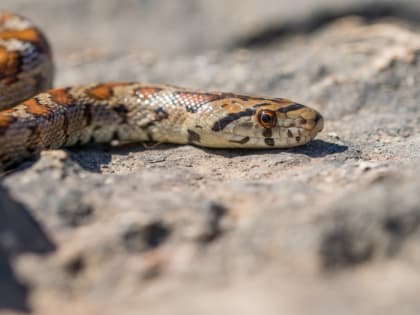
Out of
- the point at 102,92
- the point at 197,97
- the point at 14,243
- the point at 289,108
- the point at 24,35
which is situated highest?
the point at 24,35

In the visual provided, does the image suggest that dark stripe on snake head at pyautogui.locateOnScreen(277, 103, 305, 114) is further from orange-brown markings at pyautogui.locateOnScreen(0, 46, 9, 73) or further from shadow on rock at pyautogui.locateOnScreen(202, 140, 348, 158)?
orange-brown markings at pyautogui.locateOnScreen(0, 46, 9, 73)

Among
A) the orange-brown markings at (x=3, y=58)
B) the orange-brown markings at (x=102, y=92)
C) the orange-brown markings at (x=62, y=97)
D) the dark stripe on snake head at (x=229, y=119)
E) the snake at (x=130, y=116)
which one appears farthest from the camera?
the orange-brown markings at (x=3, y=58)

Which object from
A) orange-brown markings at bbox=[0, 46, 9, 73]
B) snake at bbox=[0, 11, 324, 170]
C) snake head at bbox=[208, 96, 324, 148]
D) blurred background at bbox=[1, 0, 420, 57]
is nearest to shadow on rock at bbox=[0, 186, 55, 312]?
snake at bbox=[0, 11, 324, 170]

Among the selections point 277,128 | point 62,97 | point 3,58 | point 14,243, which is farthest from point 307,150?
point 3,58

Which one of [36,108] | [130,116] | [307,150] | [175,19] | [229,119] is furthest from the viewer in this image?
[175,19]

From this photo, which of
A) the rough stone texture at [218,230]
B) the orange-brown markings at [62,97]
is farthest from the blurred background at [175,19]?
the rough stone texture at [218,230]

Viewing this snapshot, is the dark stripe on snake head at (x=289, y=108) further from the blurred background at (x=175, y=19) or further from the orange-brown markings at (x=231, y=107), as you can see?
the blurred background at (x=175, y=19)

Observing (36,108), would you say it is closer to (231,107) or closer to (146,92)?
(146,92)

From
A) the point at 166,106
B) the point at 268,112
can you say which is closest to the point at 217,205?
the point at 268,112
